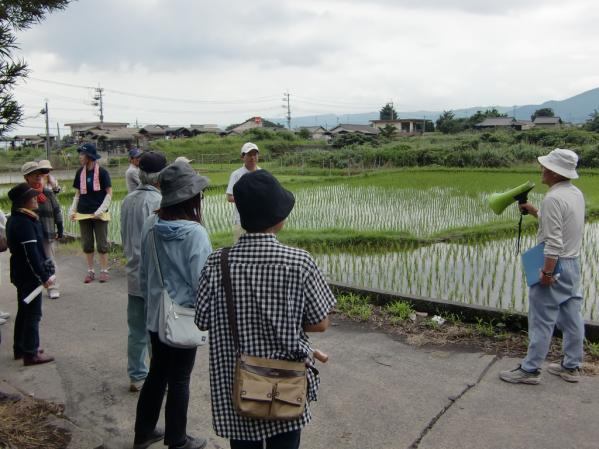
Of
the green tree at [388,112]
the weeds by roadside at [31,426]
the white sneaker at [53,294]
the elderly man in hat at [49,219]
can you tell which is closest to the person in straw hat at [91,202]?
the elderly man in hat at [49,219]

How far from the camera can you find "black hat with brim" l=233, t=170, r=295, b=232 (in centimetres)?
198

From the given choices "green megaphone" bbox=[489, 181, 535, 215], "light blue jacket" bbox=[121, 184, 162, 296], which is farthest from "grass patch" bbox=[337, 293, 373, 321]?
"light blue jacket" bbox=[121, 184, 162, 296]

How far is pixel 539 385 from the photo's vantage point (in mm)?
3631

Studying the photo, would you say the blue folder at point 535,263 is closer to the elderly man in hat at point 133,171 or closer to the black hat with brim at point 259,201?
the black hat with brim at point 259,201

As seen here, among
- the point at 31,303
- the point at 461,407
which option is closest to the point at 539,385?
the point at 461,407

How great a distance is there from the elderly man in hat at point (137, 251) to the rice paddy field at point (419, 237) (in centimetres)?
308

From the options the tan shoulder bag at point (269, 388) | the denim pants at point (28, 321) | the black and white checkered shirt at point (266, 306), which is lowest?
the denim pants at point (28, 321)

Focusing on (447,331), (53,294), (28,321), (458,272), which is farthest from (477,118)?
(28,321)

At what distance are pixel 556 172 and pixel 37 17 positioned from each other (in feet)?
10.8

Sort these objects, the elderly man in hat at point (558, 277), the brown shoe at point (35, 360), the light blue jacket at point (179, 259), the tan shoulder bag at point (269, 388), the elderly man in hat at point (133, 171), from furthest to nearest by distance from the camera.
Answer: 1. the elderly man in hat at point (133, 171)
2. the brown shoe at point (35, 360)
3. the elderly man in hat at point (558, 277)
4. the light blue jacket at point (179, 259)
5. the tan shoulder bag at point (269, 388)

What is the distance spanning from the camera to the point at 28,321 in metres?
4.10

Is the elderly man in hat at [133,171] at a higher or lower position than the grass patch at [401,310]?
higher

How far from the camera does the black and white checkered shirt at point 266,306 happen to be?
6.43 ft

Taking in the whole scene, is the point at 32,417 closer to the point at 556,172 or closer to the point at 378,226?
the point at 556,172
